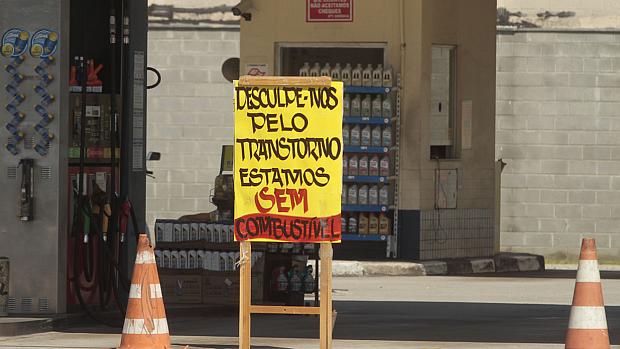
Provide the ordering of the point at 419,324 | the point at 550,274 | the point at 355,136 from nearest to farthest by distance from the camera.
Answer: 1. the point at 419,324
2. the point at 355,136
3. the point at 550,274

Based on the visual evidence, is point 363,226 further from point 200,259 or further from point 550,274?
point 200,259

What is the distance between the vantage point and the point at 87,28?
1534 cm

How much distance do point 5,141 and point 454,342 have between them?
4.15 metres

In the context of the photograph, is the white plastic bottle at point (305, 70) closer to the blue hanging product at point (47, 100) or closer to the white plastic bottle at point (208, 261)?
the white plastic bottle at point (208, 261)

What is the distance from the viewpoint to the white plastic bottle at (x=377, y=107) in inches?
889

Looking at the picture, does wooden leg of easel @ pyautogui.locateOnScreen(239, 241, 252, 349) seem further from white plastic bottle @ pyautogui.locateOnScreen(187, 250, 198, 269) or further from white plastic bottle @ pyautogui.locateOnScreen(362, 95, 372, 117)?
white plastic bottle @ pyautogui.locateOnScreen(362, 95, 372, 117)

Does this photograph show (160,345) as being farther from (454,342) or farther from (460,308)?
(460,308)

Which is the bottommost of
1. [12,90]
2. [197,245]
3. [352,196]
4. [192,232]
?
[197,245]

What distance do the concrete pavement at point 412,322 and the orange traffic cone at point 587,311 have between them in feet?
5.54

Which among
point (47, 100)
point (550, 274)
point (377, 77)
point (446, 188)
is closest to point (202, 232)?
point (47, 100)

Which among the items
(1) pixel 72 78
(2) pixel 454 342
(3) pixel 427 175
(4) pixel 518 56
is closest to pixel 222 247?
(1) pixel 72 78

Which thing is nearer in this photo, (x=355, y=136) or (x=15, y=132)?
(x=15, y=132)

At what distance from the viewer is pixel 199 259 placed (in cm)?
1602

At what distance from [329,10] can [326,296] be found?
11.9 meters
